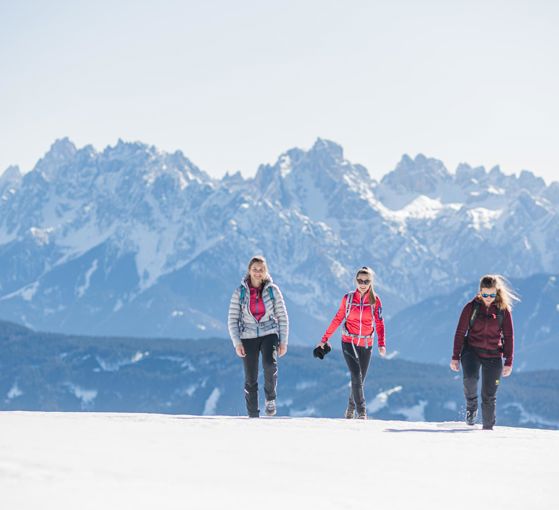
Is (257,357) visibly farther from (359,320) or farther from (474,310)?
(474,310)

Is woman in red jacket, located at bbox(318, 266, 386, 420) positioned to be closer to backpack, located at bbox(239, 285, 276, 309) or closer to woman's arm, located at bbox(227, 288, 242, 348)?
backpack, located at bbox(239, 285, 276, 309)

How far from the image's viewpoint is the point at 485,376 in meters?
23.0

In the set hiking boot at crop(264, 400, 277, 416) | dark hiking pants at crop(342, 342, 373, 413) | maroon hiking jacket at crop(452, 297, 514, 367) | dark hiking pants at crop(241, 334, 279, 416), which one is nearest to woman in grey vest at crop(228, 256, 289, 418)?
dark hiking pants at crop(241, 334, 279, 416)

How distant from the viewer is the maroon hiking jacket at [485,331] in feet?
73.6

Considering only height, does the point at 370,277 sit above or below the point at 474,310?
above

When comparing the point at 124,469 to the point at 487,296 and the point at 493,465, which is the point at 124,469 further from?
the point at 487,296

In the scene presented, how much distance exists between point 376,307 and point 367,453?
8.65m

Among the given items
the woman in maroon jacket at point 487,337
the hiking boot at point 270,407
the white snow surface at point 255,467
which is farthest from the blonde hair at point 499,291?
the hiking boot at point 270,407

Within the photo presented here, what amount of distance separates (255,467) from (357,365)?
10775mm

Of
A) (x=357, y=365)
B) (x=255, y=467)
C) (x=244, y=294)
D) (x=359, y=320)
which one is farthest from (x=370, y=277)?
(x=255, y=467)

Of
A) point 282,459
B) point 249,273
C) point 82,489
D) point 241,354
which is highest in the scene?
point 249,273

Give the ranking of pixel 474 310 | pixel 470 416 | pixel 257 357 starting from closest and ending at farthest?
1. pixel 474 310
2. pixel 470 416
3. pixel 257 357

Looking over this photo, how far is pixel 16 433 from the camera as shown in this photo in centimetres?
1522

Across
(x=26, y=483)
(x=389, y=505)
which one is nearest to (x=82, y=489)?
(x=26, y=483)
